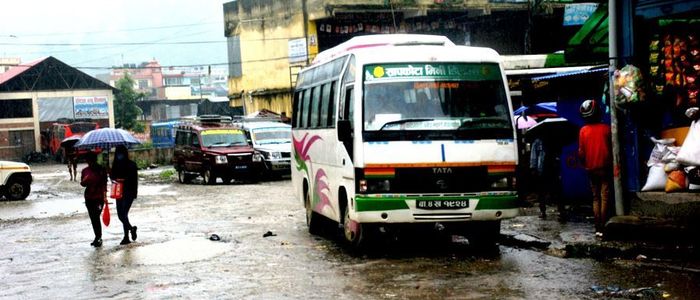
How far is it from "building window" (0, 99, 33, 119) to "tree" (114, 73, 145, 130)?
33.2 feet

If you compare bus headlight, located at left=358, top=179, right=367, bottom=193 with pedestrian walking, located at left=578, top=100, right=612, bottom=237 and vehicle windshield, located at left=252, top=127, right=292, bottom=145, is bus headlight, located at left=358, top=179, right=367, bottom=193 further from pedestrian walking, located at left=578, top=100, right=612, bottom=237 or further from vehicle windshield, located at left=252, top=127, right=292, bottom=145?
vehicle windshield, located at left=252, top=127, right=292, bottom=145

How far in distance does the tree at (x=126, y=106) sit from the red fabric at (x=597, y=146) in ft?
229

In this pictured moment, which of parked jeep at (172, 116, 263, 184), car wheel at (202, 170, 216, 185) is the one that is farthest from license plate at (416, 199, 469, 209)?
car wheel at (202, 170, 216, 185)

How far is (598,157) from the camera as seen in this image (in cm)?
1206

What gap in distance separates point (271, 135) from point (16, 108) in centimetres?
4318

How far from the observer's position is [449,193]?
1106 cm

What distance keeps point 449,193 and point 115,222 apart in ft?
30.9

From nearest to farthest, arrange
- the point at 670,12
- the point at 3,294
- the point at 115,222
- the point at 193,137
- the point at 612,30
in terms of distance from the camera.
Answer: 1. the point at 3,294
2. the point at 670,12
3. the point at 612,30
4. the point at 115,222
5. the point at 193,137

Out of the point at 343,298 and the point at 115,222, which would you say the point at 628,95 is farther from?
the point at 115,222

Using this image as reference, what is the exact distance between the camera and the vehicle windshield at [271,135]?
31.8 meters

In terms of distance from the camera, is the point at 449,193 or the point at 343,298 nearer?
the point at 343,298

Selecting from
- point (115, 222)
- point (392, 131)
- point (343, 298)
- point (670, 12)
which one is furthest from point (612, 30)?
point (115, 222)

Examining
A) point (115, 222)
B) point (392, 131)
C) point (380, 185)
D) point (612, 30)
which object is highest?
point (612, 30)

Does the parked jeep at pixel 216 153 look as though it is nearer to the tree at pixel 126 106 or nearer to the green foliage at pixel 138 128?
the tree at pixel 126 106
